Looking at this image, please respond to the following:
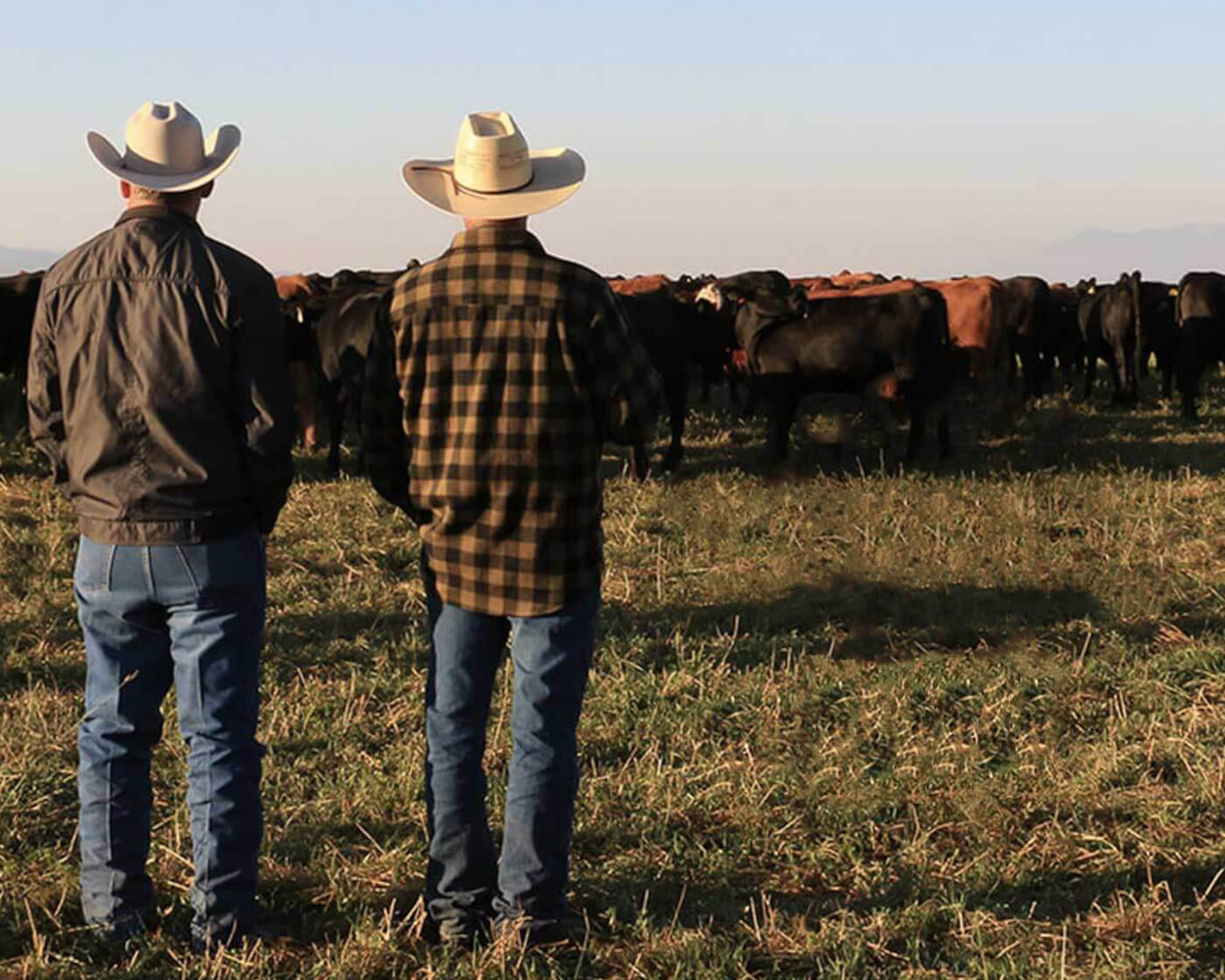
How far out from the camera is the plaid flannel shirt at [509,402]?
11.8 feet

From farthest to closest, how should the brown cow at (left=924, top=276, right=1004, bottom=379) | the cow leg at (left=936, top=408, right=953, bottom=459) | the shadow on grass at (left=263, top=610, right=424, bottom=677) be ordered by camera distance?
1. the brown cow at (left=924, top=276, right=1004, bottom=379)
2. the cow leg at (left=936, top=408, right=953, bottom=459)
3. the shadow on grass at (left=263, top=610, right=424, bottom=677)

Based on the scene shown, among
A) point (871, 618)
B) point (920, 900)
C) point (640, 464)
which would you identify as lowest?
point (920, 900)

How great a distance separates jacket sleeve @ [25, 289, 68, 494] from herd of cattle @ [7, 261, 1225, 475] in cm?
700

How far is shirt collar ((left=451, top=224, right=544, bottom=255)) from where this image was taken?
3.63 metres

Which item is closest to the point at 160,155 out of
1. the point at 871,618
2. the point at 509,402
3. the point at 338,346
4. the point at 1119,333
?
the point at 509,402

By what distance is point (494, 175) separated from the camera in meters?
3.70

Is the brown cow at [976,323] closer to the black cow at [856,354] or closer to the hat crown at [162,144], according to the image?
the black cow at [856,354]

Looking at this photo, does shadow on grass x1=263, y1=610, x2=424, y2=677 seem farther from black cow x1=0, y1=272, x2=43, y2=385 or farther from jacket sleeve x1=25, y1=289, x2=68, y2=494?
black cow x1=0, y1=272, x2=43, y2=385

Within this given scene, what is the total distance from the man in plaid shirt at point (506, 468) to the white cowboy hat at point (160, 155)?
55 centimetres

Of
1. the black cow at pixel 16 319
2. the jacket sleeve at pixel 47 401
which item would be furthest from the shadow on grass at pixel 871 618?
the black cow at pixel 16 319

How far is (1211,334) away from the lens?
59.2ft

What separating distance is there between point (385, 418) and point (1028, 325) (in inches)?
682

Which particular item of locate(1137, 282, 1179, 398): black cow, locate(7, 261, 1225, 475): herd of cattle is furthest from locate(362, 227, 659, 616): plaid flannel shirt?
locate(1137, 282, 1179, 398): black cow

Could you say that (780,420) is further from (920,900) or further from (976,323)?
(920,900)
